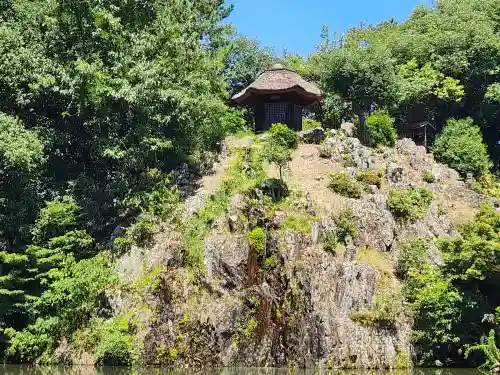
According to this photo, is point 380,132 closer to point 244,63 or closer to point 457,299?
point 244,63

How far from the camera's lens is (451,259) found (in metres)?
22.4

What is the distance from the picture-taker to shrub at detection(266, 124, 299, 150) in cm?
3200

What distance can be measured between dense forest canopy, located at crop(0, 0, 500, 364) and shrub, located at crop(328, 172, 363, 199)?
514 cm

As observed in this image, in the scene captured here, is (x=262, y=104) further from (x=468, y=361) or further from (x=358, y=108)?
(x=468, y=361)

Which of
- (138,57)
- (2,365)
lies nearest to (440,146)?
(138,57)

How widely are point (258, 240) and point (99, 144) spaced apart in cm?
911

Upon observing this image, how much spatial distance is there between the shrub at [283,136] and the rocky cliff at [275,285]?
13.6 ft

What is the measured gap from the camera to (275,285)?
23422 mm

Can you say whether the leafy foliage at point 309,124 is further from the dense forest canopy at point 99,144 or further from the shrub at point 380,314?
the shrub at point 380,314

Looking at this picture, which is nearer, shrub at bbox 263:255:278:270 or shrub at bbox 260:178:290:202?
shrub at bbox 263:255:278:270

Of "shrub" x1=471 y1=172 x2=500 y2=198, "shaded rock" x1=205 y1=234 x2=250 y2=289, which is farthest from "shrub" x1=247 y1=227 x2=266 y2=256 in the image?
"shrub" x1=471 y1=172 x2=500 y2=198

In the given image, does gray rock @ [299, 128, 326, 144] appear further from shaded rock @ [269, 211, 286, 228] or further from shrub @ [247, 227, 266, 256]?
shrub @ [247, 227, 266, 256]

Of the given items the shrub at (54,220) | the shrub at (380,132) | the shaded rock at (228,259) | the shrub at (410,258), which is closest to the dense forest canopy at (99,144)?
the shrub at (54,220)

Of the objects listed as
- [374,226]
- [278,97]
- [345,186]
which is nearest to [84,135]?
[278,97]
